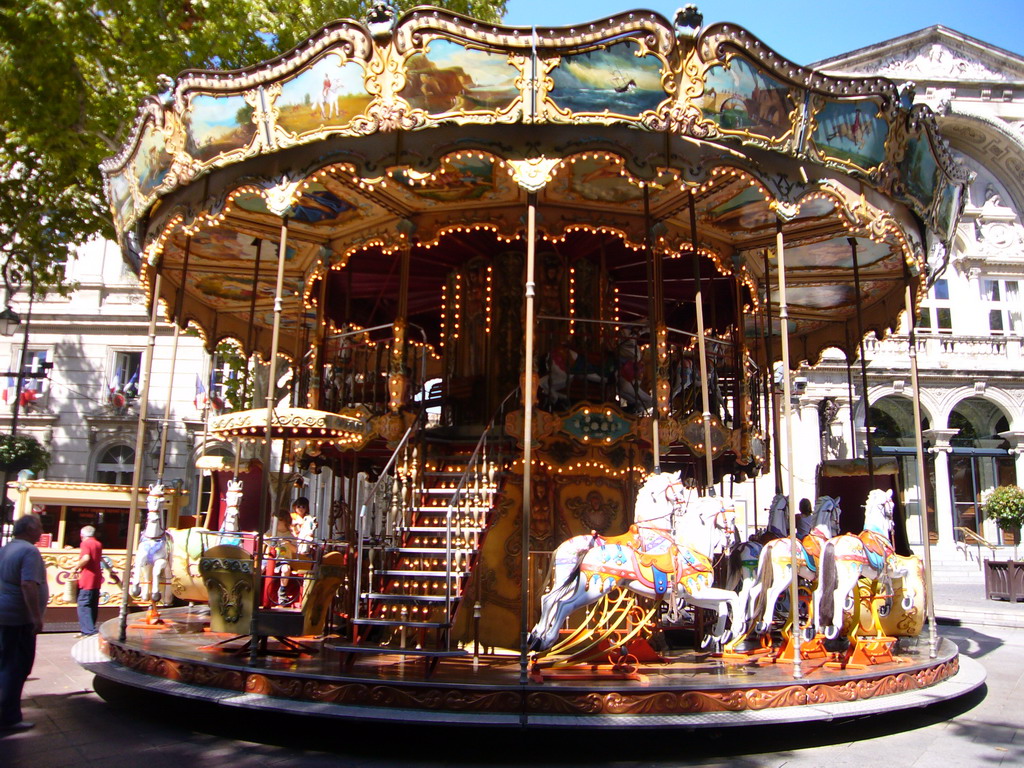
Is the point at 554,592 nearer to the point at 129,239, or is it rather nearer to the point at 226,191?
the point at 226,191

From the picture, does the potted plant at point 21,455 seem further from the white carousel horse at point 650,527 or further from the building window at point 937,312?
the building window at point 937,312

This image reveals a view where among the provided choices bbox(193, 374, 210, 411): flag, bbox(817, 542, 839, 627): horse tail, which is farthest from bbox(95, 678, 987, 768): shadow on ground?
bbox(193, 374, 210, 411): flag

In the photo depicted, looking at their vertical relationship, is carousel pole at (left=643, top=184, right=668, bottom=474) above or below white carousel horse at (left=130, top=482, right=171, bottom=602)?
above

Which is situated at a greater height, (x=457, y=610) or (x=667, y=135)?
(x=667, y=135)

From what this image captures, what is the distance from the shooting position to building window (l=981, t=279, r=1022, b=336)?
34.2 m

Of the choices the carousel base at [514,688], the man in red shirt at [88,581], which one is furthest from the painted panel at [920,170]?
the man in red shirt at [88,581]

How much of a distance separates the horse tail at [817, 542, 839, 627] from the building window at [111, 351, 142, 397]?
27.3m

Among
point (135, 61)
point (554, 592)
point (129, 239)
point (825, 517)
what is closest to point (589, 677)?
point (554, 592)

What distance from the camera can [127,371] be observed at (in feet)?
101

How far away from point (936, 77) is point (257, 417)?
114 ft

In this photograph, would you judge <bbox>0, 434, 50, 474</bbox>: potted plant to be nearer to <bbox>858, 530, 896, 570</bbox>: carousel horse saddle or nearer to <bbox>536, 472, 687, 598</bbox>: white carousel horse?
<bbox>536, 472, 687, 598</bbox>: white carousel horse

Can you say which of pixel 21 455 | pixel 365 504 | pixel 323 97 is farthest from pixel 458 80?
pixel 21 455

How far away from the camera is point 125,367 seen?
30875mm

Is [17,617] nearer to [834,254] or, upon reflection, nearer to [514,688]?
[514,688]
